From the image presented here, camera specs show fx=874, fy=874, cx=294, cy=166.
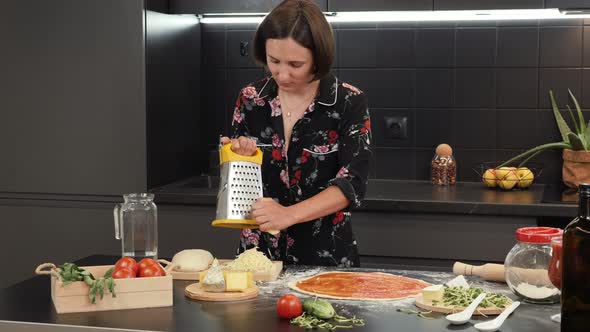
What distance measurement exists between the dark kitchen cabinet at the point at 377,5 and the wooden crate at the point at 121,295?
1.88m

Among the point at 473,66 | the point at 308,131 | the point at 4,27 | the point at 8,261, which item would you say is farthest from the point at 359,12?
the point at 8,261

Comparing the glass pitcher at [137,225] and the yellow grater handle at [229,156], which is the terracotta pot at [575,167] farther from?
the glass pitcher at [137,225]

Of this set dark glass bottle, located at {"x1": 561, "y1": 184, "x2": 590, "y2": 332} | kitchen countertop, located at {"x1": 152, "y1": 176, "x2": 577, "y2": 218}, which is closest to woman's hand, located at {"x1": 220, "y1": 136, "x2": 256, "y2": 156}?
dark glass bottle, located at {"x1": 561, "y1": 184, "x2": 590, "y2": 332}

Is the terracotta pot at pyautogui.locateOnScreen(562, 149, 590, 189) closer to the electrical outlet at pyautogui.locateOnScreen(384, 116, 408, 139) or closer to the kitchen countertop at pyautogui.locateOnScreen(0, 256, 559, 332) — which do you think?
the electrical outlet at pyautogui.locateOnScreen(384, 116, 408, 139)

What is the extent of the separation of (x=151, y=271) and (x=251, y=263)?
0.94 ft

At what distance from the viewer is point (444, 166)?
3695 mm

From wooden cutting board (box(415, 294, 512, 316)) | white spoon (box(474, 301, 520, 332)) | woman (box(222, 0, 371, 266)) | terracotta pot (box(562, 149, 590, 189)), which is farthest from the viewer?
terracotta pot (box(562, 149, 590, 189))

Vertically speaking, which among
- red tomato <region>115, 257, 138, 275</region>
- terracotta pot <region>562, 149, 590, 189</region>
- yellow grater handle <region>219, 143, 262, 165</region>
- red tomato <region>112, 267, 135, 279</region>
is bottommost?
red tomato <region>112, 267, 135, 279</region>

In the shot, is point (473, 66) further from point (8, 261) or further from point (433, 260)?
point (8, 261)

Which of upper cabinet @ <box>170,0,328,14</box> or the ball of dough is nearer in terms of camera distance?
the ball of dough

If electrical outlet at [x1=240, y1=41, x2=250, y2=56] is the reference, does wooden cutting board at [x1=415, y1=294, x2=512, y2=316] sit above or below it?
below

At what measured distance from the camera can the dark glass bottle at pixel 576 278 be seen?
1453 mm

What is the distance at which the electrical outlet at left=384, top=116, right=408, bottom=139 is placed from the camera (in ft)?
12.7

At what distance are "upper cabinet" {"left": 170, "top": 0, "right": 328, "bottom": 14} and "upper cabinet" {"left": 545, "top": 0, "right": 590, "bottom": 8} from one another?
108cm
